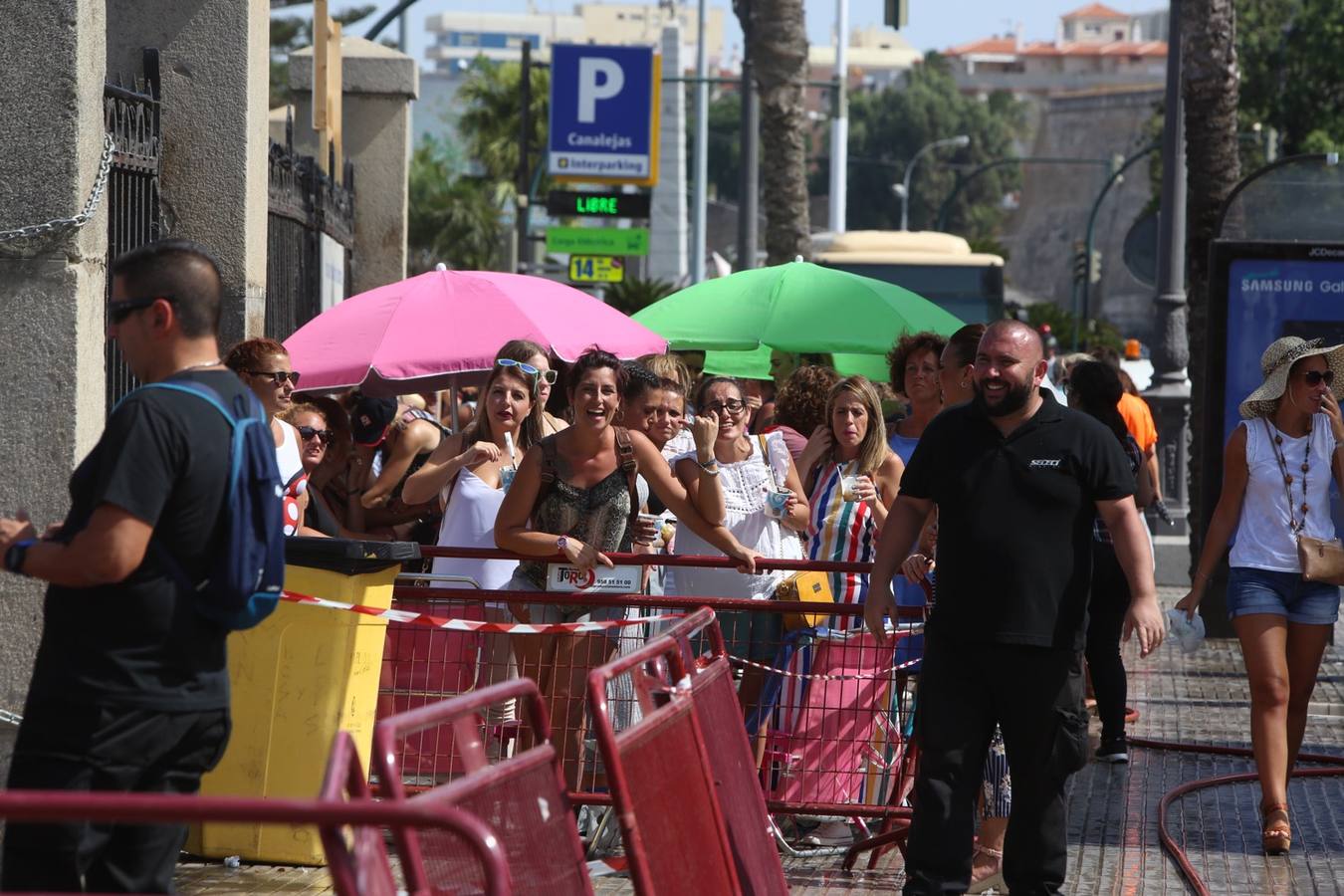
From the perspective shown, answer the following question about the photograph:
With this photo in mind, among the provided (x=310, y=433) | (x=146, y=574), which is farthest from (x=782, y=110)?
(x=146, y=574)

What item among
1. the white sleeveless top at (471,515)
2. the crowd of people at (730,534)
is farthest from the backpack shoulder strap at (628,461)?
the white sleeveless top at (471,515)

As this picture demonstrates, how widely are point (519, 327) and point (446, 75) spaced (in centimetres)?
19219

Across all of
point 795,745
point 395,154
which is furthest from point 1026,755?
point 395,154

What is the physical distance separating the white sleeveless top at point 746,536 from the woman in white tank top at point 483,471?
75 cm

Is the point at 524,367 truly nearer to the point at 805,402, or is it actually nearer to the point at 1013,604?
the point at 805,402

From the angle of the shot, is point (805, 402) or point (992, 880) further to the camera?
point (805, 402)

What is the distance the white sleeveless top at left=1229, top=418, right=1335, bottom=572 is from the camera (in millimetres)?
7246

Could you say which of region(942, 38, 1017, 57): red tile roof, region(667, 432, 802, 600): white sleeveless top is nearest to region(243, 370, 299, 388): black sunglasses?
region(667, 432, 802, 600): white sleeveless top

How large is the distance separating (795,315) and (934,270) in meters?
12.2

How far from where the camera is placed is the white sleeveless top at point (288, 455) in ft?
23.3

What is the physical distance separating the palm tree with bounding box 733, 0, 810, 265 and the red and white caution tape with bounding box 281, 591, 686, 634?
15.5 m

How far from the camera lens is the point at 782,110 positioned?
21766 mm

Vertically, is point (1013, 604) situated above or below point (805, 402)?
below

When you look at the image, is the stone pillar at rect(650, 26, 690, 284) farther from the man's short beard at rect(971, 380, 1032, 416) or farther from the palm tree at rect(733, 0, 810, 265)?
the man's short beard at rect(971, 380, 1032, 416)
